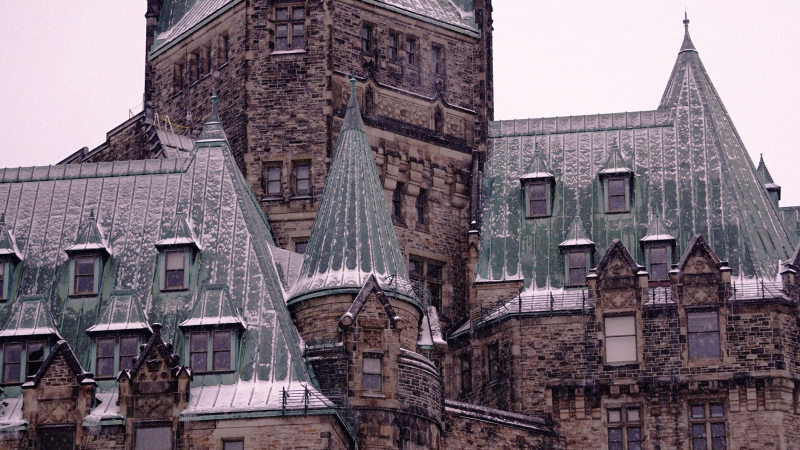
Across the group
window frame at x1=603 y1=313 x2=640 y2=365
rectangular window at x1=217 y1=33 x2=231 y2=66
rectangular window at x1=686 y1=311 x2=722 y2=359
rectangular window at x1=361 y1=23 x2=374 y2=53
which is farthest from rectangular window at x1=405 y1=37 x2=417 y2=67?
rectangular window at x1=686 y1=311 x2=722 y2=359

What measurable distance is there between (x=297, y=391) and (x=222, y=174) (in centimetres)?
987

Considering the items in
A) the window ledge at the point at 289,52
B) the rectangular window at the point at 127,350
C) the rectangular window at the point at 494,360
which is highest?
the window ledge at the point at 289,52

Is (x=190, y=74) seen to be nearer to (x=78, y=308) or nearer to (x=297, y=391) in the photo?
(x=78, y=308)

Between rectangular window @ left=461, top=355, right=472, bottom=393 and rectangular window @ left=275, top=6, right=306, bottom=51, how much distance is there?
38.9 feet

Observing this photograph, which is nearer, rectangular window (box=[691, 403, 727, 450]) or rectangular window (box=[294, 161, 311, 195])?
rectangular window (box=[691, 403, 727, 450])

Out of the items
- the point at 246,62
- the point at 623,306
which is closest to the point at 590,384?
the point at 623,306

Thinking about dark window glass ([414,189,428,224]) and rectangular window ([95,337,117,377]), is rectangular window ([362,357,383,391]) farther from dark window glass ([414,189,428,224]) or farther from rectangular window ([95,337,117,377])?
dark window glass ([414,189,428,224])

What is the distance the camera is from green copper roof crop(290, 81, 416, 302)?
64250 mm

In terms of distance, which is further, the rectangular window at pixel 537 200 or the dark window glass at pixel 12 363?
the rectangular window at pixel 537 200

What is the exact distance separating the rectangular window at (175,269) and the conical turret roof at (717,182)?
17.5 meters

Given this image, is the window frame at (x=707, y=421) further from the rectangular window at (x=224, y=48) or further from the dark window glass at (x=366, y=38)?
the rectangular window at (x=224, y=48)

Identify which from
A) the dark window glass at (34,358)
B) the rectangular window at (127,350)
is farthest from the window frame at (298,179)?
the dark window glass at (34,358)

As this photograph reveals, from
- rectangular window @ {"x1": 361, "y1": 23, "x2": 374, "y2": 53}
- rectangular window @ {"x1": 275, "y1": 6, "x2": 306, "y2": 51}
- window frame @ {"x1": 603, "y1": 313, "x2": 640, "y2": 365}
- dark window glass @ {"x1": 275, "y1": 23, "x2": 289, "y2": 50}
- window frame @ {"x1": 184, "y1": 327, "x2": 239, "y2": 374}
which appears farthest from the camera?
rectangular window @ {"x1": 361, "y1": 23, "x2": 374, "y2": 53}

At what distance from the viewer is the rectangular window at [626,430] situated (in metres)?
69.2
